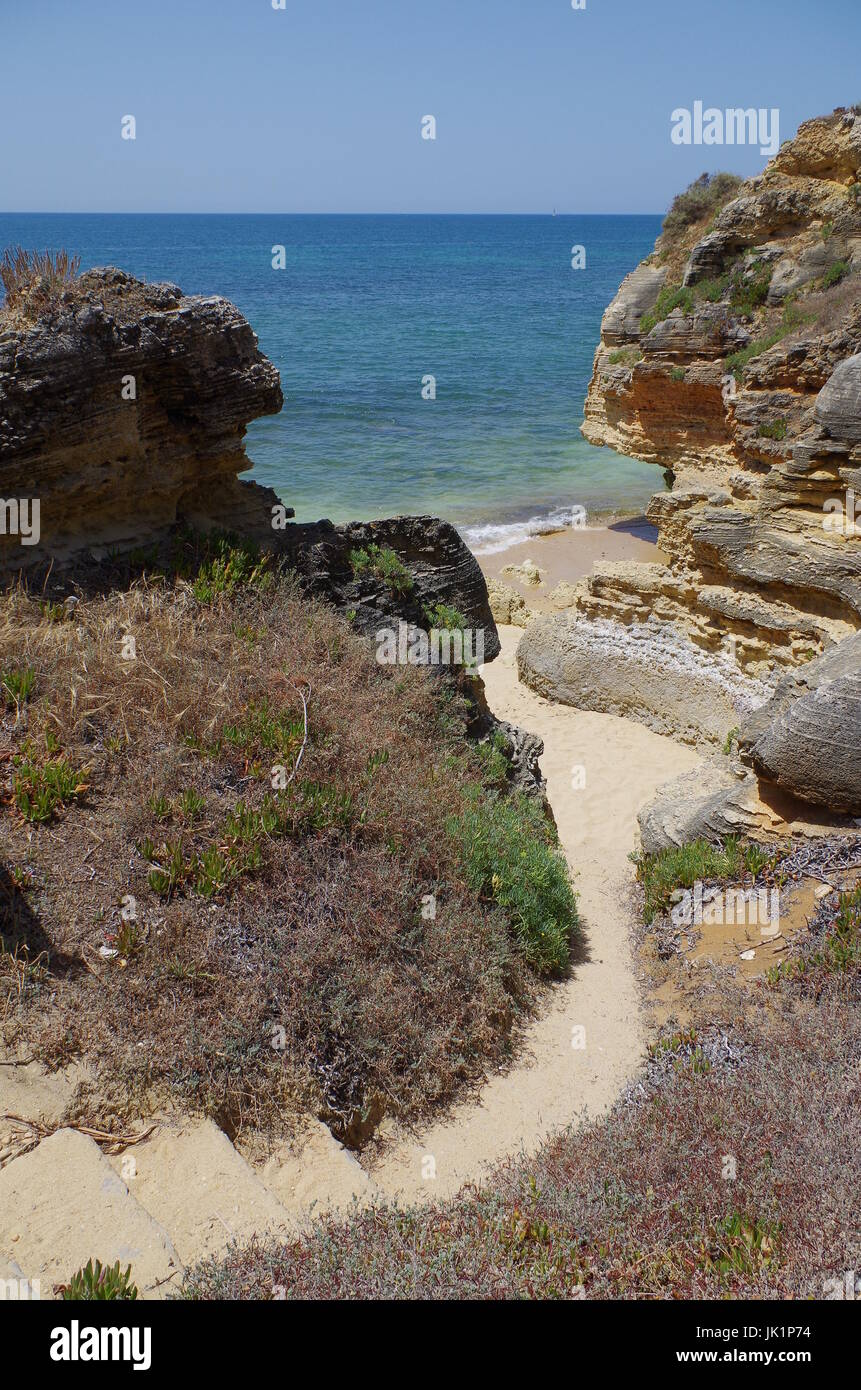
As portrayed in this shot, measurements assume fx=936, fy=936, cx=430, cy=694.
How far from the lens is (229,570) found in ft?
27.3

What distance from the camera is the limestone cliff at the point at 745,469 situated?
1183 centimetres

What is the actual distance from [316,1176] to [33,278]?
23.9 ft

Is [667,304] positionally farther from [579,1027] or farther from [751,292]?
[579,1027]

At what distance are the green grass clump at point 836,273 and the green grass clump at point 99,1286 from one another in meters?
14.7

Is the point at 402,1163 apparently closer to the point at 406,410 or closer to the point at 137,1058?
the point at 137,1058

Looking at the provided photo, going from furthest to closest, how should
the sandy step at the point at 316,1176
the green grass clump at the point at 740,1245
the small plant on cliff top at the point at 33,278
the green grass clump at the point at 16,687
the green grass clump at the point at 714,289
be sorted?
the green grass clump at the point at 714,289
the small plant on cliff top at the point at 33,278
the green grass clump at the point at 16,687
the sandy step at the point at 316,1176
the green grass clump at the point at 740,1245

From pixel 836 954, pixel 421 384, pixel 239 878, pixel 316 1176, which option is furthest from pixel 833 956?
pixel 421 384

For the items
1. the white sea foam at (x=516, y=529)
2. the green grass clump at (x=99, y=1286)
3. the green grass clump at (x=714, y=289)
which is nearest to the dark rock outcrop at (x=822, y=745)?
the green grass clump at (x=99, y=1286)

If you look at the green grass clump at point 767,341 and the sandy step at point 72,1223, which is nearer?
the sandy step at point 72,1223

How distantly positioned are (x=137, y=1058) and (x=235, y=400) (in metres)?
5.99

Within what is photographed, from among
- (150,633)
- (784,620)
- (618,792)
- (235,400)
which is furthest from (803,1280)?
(784,620)

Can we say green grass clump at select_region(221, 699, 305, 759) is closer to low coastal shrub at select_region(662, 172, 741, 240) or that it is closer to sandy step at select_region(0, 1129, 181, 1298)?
sandy step at select_region(0, 1129, 181, 1298)

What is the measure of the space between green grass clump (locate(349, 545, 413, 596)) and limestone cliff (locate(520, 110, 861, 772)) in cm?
546

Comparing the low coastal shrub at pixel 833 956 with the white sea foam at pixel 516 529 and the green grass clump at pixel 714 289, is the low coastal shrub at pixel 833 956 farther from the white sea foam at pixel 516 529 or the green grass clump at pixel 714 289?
the white sea foam at pixel 516 529
